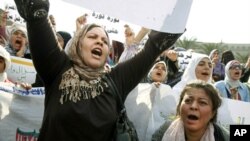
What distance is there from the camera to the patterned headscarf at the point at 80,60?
2.05 m

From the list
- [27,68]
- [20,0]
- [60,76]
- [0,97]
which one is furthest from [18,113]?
[20,0]

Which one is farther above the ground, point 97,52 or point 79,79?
point 97,52

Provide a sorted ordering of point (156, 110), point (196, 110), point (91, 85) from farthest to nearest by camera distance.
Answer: point (156, 110)
point (196, 110)
point (91, 85)

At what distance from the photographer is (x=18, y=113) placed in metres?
3.04

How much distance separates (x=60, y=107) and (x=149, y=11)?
0.64m

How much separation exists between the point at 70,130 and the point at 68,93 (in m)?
0.18

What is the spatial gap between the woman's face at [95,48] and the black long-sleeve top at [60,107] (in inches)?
4.5

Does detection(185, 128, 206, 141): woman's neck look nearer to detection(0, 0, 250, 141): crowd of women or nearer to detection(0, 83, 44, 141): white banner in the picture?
detection(0, 0, 250, 141): crowd of women

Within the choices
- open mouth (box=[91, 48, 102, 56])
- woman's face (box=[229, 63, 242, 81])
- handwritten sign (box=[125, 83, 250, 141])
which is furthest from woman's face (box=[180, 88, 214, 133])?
woman's face (box=[229, 63, 242, 81])

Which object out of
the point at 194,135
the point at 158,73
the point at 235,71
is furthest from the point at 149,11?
the point at 235,71

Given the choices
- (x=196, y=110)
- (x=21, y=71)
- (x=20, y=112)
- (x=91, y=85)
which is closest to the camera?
(x=91, y=85)

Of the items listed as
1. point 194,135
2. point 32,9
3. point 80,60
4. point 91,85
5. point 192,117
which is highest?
point 32,9

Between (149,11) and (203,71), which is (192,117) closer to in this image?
(149,11)

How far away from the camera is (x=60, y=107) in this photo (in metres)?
1.97
